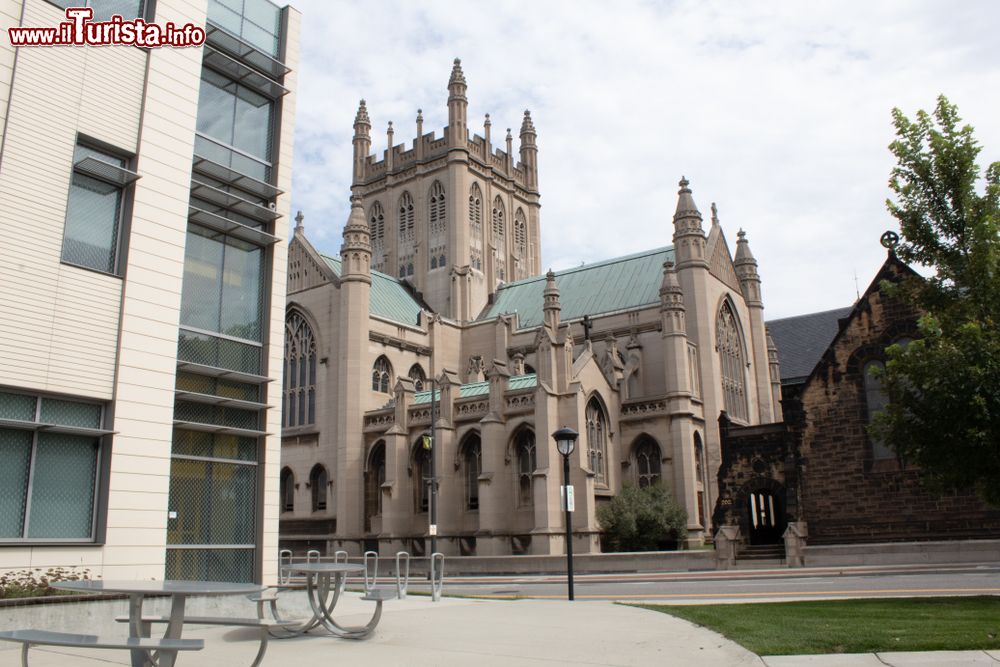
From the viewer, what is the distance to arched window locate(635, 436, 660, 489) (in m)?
42.5

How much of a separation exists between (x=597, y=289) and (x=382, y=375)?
47.4 ft

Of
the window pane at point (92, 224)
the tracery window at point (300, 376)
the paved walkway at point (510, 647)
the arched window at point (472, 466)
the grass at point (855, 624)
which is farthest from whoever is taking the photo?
the tracery window at point (300, 376)

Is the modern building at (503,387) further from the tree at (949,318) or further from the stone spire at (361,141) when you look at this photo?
the tree at (949,318)

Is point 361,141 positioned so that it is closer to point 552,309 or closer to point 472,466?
point 552,309

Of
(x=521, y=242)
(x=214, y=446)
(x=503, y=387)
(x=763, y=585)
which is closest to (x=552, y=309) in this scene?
(x=503, y=387)

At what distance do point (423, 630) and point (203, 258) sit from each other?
908cm

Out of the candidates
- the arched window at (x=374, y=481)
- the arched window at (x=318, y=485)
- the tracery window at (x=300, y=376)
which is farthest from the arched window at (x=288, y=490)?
the arched window at (x=374, y=481)

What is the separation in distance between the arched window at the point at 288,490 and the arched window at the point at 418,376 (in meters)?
8.63

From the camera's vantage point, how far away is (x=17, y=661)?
10.1 m

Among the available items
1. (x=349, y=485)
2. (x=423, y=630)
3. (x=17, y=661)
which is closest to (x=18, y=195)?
(x=17, y=661)

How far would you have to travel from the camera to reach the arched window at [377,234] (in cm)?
6275

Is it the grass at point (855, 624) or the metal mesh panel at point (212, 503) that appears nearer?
the grass at point (855, 624)

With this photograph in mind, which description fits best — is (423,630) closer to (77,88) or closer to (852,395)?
(77,88)

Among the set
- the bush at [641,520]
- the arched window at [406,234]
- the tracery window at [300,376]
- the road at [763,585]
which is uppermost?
the arched window at [406,234]
